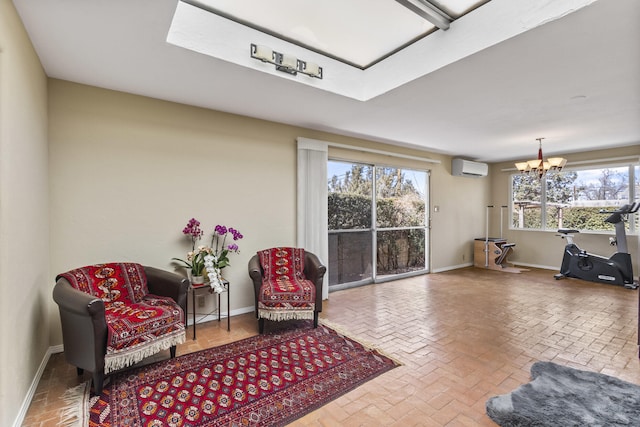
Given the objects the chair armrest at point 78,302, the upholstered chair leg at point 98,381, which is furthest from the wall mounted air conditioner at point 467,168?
the upholstered chair leg at point 98,381

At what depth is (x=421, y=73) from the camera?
102 inches

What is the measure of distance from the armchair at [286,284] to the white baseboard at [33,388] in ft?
5.57

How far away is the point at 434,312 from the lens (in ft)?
12.4

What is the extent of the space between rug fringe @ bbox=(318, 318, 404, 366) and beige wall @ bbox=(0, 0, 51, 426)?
95.7 inches

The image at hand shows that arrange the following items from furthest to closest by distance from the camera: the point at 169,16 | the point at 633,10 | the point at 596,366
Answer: the point at 596,366
the point at 169,16
the point at 633,10

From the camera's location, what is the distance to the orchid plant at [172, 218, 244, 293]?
3055mm

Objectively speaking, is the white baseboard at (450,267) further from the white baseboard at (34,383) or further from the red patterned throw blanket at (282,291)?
the white baseboard at (34,383)

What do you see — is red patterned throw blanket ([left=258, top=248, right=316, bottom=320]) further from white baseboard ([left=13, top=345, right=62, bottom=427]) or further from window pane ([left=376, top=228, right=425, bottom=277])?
window pane ([left=376, top=228, right=425, bottom=277])

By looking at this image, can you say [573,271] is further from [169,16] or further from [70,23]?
[70,23]

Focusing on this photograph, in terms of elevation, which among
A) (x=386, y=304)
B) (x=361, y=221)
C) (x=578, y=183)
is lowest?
(x=386, y=304)

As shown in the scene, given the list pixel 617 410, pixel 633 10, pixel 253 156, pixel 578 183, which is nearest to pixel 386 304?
pixel 617 410

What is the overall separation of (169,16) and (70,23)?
68 cm

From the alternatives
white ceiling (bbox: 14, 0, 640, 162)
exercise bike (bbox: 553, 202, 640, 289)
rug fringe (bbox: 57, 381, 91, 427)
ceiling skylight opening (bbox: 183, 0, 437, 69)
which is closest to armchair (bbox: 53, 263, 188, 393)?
rug fringe (bbox: 57, 381, 91, 427)

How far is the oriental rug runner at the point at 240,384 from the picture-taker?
6.14 ft
